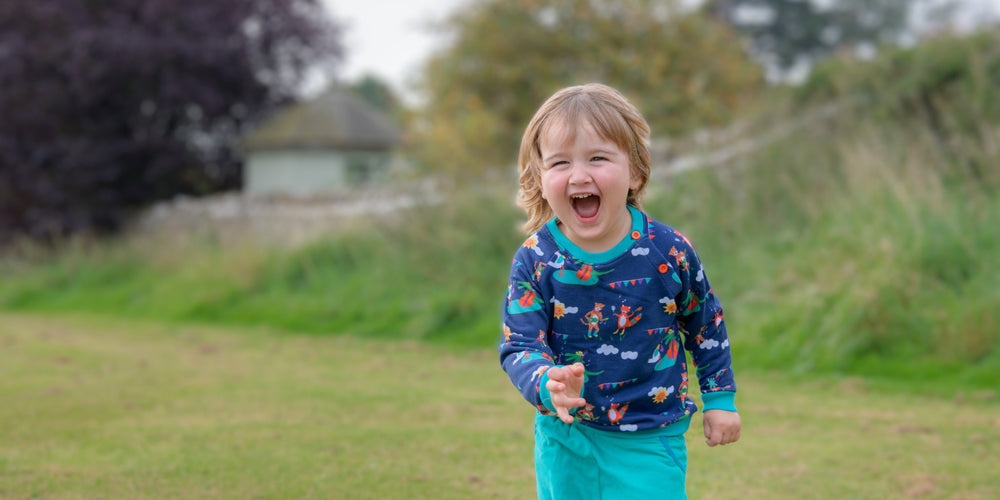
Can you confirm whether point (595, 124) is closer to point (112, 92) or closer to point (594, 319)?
point (594, 319)

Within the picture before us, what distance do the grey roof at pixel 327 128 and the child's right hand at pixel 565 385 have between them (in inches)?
647

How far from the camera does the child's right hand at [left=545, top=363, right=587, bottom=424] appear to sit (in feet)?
7.82

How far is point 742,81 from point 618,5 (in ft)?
9.24

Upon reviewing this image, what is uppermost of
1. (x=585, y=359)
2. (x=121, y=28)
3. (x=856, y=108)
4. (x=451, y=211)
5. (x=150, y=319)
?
(x=121, y=28)

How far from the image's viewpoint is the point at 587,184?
2730 mm

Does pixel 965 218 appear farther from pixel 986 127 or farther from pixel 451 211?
pixel 451 211

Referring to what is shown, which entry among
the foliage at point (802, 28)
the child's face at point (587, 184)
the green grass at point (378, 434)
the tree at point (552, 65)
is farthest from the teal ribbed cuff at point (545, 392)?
the foliage at point (802, 28)

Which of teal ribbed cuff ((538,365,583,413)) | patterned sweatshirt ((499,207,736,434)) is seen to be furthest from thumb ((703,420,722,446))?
teal ribbed cuff ((538,365,583,413))

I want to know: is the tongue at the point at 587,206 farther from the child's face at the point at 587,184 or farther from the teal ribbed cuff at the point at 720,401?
the teal ribbed cuff at the point at 720,401

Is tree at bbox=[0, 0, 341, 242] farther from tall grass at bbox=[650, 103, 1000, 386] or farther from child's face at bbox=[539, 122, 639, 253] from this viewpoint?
child's face at bbox=[539, 122, 639, 253]

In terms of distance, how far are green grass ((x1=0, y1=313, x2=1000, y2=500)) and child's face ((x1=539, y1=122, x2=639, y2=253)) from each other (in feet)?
5.82

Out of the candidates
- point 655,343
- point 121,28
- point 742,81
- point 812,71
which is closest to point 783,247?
point 812,71

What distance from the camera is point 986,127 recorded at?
835 cm

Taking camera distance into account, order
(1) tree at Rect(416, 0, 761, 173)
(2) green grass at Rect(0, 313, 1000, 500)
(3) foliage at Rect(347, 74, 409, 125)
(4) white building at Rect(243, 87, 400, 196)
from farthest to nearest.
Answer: (3) foliage at Rect(347, 74, 409, 125)
(4) white building at Rect(243, 87, 400, 196)
(1) tree at Rect(416, 0, 761, 173)
(2) green grass at Rect(0, 313, 1000, 500)
